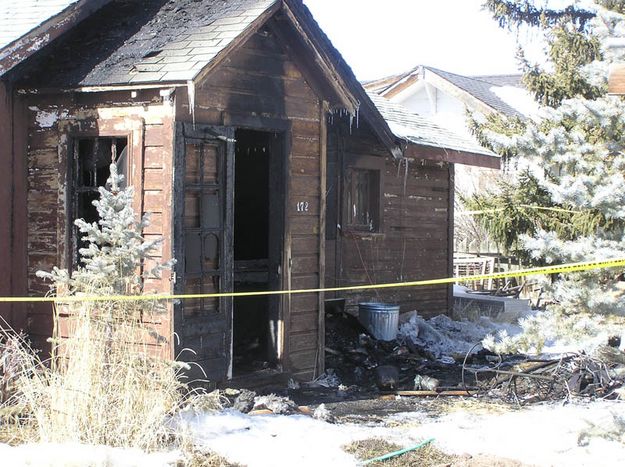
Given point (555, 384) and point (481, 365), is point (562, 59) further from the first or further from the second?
point (555, 384)

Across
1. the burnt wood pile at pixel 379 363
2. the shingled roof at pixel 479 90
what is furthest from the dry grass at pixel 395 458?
the shingled roof at pixel 479 90

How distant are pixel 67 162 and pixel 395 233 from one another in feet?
21.8

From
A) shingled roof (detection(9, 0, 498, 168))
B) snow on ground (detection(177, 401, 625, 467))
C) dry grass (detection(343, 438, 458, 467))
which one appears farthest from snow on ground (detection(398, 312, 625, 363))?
dry grass (detection(343, 438, 458, 467))

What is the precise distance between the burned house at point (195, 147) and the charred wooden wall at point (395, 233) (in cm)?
200

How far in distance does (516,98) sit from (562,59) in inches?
818

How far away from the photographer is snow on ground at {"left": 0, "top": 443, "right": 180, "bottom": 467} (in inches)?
A: 223

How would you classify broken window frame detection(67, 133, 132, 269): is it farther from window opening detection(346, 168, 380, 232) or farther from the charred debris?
window opening detection(346, 168, 380, 232)

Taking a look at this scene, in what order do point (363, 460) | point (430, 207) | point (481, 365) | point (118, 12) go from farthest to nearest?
point (430, 207)
point (481, 365)
point (118, 12)
point (363, 460)

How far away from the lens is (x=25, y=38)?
8.81 m

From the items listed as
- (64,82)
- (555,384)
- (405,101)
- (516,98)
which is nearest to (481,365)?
(555,384)

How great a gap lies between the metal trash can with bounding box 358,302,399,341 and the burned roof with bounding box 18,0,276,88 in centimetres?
518

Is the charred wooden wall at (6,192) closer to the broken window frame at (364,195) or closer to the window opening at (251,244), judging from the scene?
the window opening at (251,244)

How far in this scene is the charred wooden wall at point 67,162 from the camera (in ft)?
27.6

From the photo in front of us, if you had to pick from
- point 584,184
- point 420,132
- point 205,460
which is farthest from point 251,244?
point 584,184
